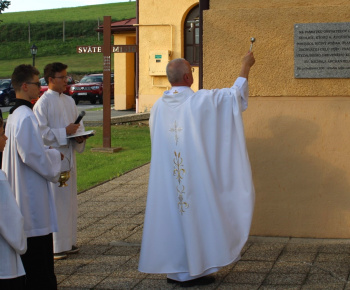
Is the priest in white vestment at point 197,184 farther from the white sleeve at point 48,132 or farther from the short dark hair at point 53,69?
the short dark hair at point 53,69

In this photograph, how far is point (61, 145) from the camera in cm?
700

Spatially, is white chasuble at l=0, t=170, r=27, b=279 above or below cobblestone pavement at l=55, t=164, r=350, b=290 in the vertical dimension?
above

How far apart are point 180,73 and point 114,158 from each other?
9.13 metres

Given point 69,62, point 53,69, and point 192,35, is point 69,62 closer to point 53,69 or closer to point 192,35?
point 192,35

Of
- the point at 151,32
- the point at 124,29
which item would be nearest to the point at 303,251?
the point at 151,32

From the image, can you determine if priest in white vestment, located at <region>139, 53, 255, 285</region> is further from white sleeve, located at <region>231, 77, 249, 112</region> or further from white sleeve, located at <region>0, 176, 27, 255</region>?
white sleeve, located at <region>0, 176, 27, 255</region>

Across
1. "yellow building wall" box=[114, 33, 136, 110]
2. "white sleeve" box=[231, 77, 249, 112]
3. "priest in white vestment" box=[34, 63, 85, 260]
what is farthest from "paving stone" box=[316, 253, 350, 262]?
"yellow building wall" box=[114, 33, 136, 110]

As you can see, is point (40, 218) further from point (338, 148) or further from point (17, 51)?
point (17, 51)

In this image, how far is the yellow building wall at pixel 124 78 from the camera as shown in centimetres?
3009

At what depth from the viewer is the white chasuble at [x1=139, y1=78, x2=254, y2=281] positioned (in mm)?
5934

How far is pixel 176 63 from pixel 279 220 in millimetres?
2301

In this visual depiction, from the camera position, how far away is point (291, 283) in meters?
5.82

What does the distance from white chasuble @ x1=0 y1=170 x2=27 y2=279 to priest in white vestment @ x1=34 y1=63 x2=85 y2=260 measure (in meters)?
2.44

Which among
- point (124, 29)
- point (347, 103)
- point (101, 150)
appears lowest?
point (101, 150)
